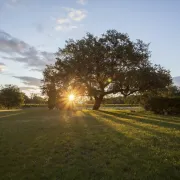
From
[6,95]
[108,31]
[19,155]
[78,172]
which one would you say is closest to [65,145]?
[19,155]

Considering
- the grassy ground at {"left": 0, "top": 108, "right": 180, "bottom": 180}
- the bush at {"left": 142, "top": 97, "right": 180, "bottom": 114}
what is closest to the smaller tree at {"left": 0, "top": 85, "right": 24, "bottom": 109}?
the bush at {"left": 142, "top": 97, "right": 180, "bottom": 114}

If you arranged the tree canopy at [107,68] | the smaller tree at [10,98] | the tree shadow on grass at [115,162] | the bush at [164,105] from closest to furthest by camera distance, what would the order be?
the tree shadow on grass at [115,162]
the bush at [164,105]
the tree canopy at [107,68]
the smaller tree at [10,98]

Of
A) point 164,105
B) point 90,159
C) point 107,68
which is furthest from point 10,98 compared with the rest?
point 90,159

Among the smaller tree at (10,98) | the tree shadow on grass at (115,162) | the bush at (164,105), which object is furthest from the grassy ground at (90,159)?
the smaller tree at (10,98)

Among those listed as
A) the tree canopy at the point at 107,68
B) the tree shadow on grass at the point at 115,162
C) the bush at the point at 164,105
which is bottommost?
the tree shadow on grass at the point at 115,162

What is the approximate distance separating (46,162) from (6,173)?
131 cm

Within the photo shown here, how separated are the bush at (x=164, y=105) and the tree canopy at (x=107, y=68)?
4796 mm

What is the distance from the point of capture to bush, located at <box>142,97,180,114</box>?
98.9 ft

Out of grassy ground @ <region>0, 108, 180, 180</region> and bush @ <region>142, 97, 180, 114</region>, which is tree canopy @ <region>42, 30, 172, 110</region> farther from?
grassy ground @ <region>0, 108, 180, 180</region>

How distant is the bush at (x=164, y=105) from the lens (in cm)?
3013

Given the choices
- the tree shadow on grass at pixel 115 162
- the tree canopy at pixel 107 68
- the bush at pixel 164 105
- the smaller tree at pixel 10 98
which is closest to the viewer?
the tree shadow on grass at pixel 115 162

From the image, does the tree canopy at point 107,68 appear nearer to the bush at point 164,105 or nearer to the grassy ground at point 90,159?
the bush at point 164,105

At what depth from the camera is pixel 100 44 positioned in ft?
127

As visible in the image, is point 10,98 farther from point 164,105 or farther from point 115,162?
point 115,162
